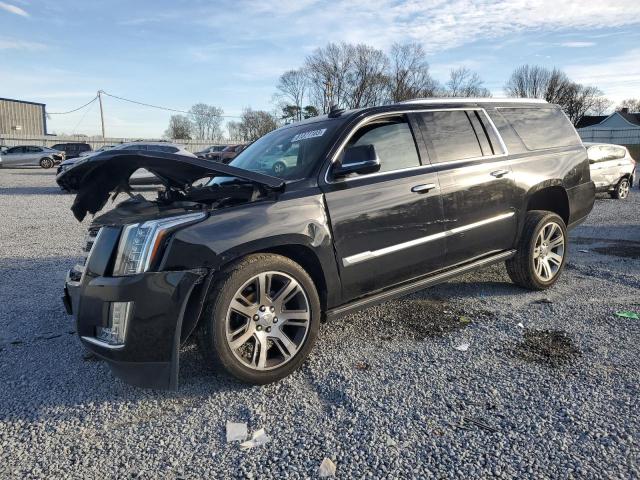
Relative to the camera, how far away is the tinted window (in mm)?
4281

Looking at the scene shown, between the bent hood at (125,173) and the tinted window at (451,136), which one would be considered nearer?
the bent hood at (125,173)

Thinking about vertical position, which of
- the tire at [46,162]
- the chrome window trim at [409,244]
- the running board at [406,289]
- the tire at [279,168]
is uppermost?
the tire at [46,162]

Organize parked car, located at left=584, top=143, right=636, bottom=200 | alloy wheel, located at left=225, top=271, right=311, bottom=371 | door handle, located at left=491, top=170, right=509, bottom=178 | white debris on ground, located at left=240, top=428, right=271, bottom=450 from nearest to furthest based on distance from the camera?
white debris on ground, located at left=240, top=428, right=271, bottom=450 → alloy wheel, located at left=225, top=271, right=311, bottom=371 → door handle, located at left=491, top=170, right=509, bottom=178 → parked car, located at left=584, top=143, right=636, bottom=200

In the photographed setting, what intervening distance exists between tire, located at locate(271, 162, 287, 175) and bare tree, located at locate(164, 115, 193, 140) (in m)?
76.6

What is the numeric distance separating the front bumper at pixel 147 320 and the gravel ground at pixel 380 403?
30 cm

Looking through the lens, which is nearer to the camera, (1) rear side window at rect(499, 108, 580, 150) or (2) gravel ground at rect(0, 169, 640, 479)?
(2) gravel ground at rect(0, 169, 640, 479)

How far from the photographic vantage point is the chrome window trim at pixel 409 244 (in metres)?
3.58

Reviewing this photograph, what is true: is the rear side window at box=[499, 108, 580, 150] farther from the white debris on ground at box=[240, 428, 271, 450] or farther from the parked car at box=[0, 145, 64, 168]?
the parked car at box=[0, 145, 64, 168]

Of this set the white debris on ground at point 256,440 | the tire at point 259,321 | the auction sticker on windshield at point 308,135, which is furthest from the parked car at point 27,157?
A: the white debris on ground at point 256,440

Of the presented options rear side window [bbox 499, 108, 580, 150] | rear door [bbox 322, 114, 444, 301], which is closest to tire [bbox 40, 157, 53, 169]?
rear side window [bbox 499, 108, 580, 150]

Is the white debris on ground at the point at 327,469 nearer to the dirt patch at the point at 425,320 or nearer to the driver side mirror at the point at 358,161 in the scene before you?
the dirt patch at the point at 425,320

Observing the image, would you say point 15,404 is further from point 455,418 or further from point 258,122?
point 258,122

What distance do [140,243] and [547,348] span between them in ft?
9.96

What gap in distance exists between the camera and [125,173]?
3.43 m
